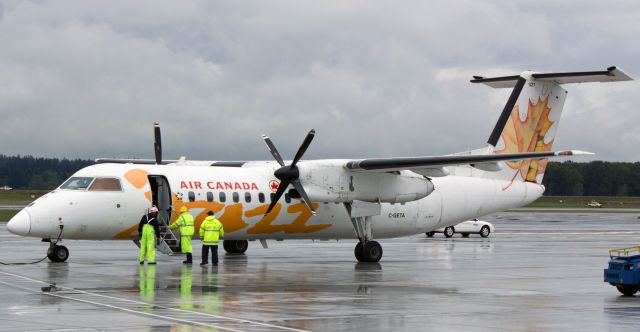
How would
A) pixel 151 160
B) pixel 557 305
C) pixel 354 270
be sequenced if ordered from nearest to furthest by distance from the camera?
1. pixel 557 305
2. pixel 354 270
3. pixel 151 160

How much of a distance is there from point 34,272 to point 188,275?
3.72 meters

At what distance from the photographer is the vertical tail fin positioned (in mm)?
32219

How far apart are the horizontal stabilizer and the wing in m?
4.70

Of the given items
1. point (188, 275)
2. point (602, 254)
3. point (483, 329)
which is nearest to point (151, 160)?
point (188, 275)

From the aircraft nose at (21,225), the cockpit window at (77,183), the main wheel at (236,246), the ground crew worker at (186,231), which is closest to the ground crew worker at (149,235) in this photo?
the ground crew worker at (186,231)

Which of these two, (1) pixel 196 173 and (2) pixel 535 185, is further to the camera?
(2) pixel 535 185

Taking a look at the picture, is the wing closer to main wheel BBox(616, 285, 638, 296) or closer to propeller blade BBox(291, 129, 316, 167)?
propeller blade BBox(291, 129, 316, 167)

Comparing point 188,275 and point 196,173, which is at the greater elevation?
point 196,173

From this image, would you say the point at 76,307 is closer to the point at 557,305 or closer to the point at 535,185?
the point at 557,305

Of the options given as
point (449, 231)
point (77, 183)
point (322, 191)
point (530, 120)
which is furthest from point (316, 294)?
point (449, 231)

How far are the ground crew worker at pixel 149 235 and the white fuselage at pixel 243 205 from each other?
2.71 feet

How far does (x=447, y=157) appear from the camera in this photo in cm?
2692

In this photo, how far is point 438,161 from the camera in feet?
88.6

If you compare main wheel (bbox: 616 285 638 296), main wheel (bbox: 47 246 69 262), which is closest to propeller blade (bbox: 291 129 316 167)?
main wheel (bbox: 47 246 69 262)
